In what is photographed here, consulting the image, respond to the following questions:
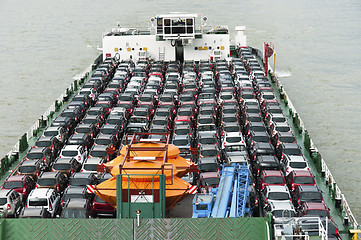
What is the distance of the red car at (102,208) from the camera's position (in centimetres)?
2047

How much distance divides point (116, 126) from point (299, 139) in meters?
9.05

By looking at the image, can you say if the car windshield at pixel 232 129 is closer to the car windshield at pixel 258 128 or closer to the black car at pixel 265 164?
the car windshield at pixel 258 128

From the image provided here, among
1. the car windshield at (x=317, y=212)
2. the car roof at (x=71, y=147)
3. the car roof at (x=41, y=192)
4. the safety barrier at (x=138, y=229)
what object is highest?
the safety barrier at (x=138, y=229)

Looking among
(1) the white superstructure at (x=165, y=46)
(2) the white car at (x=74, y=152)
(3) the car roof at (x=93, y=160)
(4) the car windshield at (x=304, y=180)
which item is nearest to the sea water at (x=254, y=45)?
(4) the car windshield at (x=304, y=180)

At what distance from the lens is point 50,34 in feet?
234

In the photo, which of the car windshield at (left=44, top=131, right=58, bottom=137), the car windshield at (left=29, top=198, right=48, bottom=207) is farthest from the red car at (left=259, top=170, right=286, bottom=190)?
the car windshield at (left=44, top=131, right=58, bottom=137)

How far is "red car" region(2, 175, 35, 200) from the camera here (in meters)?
22.4

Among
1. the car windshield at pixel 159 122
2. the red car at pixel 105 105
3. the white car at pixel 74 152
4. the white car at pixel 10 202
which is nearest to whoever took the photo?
the white car at pixel 10 202

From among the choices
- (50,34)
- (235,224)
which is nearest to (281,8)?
(50,34)

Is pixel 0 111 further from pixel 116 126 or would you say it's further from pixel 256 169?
pixel 256 169

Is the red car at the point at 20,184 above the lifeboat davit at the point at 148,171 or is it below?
below

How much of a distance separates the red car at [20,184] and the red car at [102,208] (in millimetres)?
3273

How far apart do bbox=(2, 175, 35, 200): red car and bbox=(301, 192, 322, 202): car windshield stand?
9.96m

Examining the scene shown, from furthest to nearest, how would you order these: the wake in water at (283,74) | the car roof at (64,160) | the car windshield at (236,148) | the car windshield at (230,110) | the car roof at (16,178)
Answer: the wake in water at (283,74) → the car windshield at (230,110) → the car windshield at (236,148) → the car roof at (64,160) → the car roof at (16,178)
